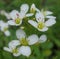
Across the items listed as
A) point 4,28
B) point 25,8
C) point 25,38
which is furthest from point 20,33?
point 4,28

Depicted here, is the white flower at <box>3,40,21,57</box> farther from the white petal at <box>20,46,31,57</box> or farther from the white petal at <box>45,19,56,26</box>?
the white petal at <box>45,19,56,26</box>

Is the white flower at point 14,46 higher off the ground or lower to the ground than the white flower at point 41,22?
lower

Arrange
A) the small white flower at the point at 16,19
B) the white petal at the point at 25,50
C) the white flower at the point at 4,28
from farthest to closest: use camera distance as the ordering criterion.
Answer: the white flower at the point at 4,28 → the small white flower at the point at 16,19 → the white petal at the point at 25,50

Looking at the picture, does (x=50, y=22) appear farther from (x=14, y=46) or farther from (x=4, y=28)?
(x=4, y=28)

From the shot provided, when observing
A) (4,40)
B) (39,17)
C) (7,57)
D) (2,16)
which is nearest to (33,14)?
(39,17)

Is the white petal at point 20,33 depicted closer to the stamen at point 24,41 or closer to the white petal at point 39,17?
the stamen at point 24,41

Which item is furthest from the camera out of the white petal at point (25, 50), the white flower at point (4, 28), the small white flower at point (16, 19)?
the white flower at point (4, 28)

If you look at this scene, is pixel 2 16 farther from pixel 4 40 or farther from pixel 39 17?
pixel 39 17

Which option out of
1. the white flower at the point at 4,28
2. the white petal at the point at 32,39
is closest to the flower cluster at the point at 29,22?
the white petal at the point at 32,39
